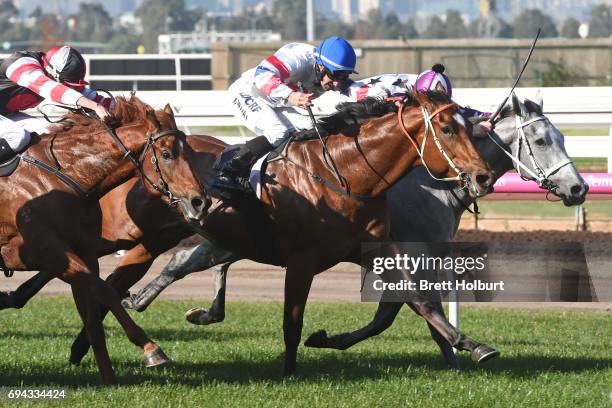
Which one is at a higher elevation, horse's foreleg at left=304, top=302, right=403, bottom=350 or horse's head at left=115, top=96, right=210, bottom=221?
horse's head at left=115, top=96, right=210, bottom=221

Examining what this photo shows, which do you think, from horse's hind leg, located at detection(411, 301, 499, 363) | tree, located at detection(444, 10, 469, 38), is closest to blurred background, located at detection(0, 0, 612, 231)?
horse's hind leg, located at detection(411, 301, 499, 363)

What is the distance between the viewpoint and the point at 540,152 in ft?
27.6

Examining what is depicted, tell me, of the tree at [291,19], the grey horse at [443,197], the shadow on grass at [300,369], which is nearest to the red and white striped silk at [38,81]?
the grey horse at [443,197]

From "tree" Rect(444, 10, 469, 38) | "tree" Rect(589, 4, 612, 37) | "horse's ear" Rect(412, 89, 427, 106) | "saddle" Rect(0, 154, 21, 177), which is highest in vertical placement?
"horse's ear" Rect(412, 89, 427, 106)

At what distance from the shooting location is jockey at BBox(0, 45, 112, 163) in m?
7.42

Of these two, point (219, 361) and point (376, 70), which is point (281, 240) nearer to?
point (219, 361)

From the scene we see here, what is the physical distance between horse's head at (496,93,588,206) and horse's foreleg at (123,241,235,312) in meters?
2.02

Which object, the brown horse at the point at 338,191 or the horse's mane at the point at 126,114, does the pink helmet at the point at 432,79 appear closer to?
the brown horse at the point at 338,191

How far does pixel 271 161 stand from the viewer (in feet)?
25.9

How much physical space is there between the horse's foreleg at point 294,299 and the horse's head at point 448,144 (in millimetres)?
942

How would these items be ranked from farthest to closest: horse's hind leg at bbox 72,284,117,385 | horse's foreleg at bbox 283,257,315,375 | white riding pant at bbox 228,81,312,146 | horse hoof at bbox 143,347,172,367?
white riding pant at bbox 228,81,312,146 → horse's foreleg at bbox 283,257,315,375 → horse's hind leg at bbox 72,284,117,385 → horse hoof at bbox 143,347,172,367

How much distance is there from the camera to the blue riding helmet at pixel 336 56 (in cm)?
798

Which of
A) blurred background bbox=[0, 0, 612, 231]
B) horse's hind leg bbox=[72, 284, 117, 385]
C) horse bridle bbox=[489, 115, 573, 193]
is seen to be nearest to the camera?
horse's hind leg bbox=[72, 284, 117, 385]

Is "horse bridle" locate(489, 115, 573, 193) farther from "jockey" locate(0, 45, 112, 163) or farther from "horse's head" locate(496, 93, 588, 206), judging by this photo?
"jockey" locate(0, 45, 112, 163)
